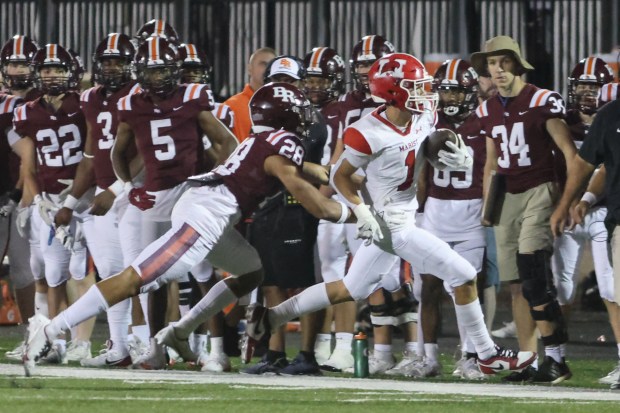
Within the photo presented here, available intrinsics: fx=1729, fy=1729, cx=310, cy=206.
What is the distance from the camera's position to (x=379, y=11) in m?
16.9

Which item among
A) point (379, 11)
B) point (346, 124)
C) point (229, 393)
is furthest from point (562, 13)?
point (229, 393)

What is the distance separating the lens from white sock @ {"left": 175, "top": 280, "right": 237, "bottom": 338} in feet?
31.0

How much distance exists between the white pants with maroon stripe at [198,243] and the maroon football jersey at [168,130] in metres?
0.80

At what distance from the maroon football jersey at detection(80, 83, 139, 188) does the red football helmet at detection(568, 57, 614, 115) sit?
2.68 meters

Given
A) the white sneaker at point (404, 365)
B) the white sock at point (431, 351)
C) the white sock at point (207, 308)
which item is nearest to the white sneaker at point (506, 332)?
the white sneaker at point (404, 365)

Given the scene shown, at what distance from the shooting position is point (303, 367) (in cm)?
991

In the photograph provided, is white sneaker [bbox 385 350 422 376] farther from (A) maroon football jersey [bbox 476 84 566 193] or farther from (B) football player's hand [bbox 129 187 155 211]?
(B) football player's hand [bbox 129 187 155 211]

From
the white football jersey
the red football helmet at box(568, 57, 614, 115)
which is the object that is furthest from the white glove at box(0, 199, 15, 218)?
the red football helmet at box(568, 57, 614, 115)

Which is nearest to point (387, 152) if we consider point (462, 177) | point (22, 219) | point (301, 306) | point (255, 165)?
point (255, 165)

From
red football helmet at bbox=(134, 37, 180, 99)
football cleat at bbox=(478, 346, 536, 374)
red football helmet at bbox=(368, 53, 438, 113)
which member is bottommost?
football cleat at bbox=(478, 346, 536, 374)

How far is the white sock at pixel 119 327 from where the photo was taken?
10508 millimetres

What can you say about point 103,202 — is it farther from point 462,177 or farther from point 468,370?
point 468,370

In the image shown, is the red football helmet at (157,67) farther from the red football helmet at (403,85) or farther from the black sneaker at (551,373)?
the black sneaker at (551,373)

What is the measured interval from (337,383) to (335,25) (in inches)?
322
